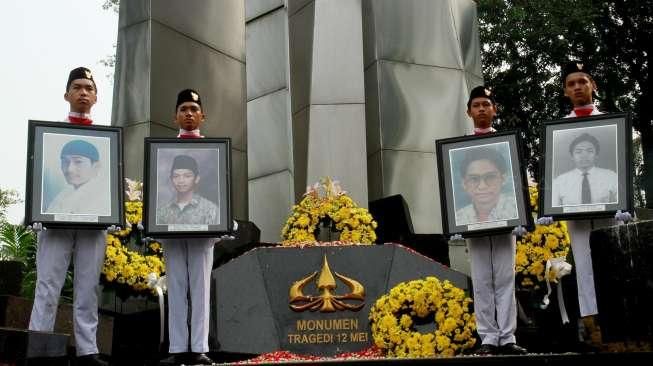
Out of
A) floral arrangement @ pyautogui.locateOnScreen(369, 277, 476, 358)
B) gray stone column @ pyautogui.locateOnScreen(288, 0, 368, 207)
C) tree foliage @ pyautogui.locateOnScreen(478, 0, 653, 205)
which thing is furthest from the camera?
tree foliage @ pyautogui.locateOnScreen(478, 0, 653, 205)

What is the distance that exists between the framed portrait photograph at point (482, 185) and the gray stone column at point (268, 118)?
8012 millimetres

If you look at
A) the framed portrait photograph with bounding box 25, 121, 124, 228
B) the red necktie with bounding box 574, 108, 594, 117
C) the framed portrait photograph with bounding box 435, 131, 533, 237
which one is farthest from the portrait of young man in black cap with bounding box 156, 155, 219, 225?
the red necktie with bounding box 574, 108, 594, 117

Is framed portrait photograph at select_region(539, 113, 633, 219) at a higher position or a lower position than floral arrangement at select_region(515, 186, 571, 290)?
higher

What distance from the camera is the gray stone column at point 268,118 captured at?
53.0ft

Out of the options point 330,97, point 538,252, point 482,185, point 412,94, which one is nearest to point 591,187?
point 482,185

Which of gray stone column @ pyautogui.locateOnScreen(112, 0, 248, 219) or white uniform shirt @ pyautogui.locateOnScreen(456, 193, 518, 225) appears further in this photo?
gray stone column @ pyautogui.locateOnScreen(112, 0, 248, 219)

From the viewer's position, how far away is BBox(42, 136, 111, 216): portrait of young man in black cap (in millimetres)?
7336

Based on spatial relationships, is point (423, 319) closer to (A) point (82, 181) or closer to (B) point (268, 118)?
(A) point (82, 181)

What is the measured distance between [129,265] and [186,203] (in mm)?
1816

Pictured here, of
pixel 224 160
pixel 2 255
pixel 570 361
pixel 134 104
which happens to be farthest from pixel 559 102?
pixel 570 361

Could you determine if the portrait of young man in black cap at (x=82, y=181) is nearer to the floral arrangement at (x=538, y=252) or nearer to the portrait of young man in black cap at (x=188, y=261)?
the portrait of young man in black cap at (x=188, y=261)

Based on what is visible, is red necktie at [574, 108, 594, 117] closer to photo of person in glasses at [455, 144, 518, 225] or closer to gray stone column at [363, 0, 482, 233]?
photo of person in glasses at [455, 144, 518, 225]

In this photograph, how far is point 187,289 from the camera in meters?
7.79

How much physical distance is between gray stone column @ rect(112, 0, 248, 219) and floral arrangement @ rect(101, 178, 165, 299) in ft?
12.7
